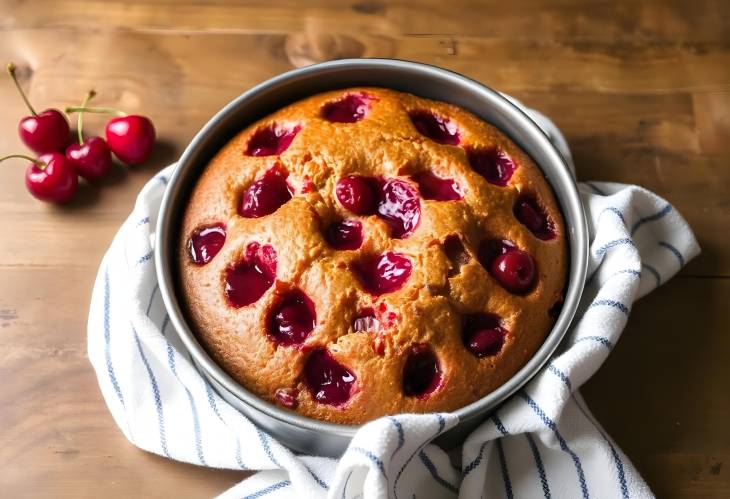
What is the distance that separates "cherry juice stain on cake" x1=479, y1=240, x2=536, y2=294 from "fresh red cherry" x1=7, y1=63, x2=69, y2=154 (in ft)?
3.01

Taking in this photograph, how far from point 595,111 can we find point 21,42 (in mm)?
1280

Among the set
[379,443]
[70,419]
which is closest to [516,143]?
[379,443]

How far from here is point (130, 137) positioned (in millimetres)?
1715

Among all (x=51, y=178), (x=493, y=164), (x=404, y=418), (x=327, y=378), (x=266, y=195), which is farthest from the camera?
(x=51, y=178)

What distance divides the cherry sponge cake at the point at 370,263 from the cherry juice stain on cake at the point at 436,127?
1cm

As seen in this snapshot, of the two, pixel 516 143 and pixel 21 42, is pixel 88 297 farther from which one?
pixel 516 143

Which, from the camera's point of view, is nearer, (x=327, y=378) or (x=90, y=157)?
(x=327, y=378)

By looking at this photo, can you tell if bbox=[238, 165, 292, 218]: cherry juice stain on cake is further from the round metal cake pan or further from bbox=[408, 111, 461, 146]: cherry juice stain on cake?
bbox=[408, 111, 461, 146]: cherry juice stain on cake

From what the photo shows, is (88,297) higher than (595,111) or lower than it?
lower

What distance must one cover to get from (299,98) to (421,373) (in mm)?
609

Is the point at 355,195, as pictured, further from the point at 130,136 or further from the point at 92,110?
the point at 92,110

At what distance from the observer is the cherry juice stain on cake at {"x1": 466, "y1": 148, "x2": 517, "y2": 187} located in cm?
153

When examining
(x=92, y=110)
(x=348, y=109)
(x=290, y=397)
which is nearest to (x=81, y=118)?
(x=92, y=110)

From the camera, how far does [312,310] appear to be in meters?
1.35
